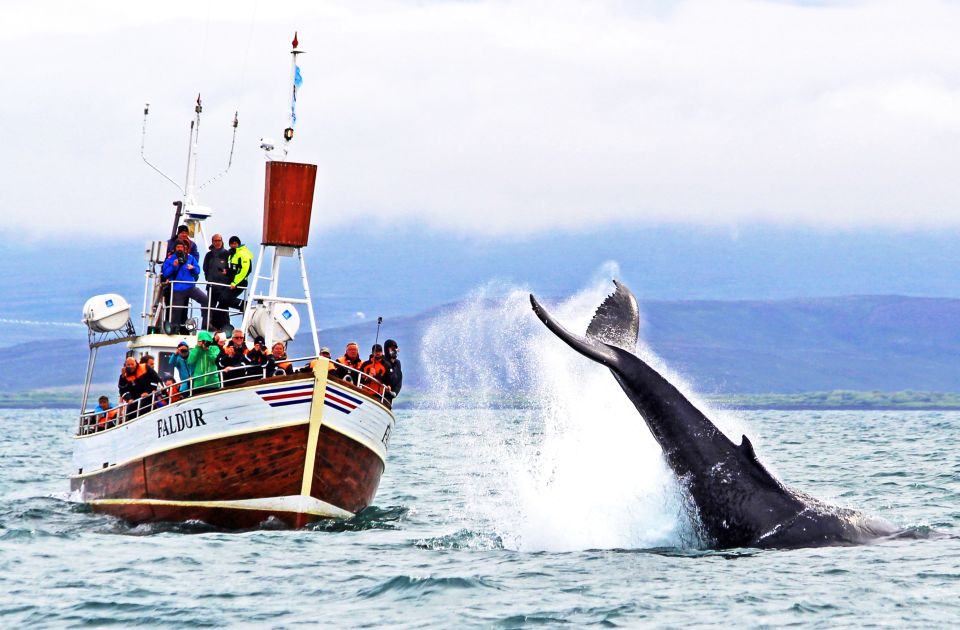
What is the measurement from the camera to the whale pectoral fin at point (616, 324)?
13.1 metres

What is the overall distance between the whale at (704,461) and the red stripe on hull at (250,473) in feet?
25.1

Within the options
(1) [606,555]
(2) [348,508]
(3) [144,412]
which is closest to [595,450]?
(1) [606,555]

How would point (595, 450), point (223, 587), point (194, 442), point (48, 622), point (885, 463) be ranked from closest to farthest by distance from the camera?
point (48, 622) < point (223, 587) < point (595, 450) < point (194, 442) < point (885, 463)

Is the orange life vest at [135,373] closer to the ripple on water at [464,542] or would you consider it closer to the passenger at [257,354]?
the passenger at [257,354]

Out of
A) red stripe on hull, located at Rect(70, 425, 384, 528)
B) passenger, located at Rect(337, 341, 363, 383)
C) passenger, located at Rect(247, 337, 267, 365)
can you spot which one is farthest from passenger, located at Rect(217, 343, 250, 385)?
passenger, located at Rect(337, 341, 363, 383)

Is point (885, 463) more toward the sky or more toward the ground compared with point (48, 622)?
more toward the sky

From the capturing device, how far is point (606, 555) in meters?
14.5

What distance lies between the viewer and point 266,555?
655 inches

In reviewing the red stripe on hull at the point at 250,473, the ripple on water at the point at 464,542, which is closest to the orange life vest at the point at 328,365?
the red stripe on hull at the point at 250,473

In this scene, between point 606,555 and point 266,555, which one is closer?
point 606,555

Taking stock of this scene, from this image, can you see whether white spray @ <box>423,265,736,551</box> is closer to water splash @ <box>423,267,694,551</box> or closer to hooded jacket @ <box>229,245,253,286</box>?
water splash @ <box>423,267,694,551</box>

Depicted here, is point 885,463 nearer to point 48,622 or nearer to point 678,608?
point 678,608

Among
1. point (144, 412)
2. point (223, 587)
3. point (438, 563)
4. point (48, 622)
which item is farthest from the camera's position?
point (144, 412)

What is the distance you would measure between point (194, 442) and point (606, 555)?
7777 millimetres
